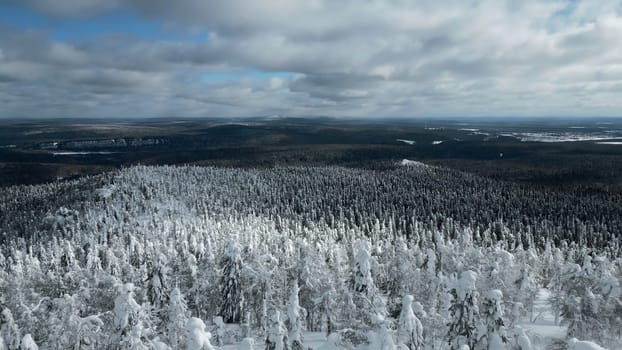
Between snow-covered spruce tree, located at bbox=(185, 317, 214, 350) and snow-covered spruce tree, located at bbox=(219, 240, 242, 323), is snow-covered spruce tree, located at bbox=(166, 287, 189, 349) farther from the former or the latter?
snow-covered spruce tree, located at bbox=(219, 240, 242, 323)

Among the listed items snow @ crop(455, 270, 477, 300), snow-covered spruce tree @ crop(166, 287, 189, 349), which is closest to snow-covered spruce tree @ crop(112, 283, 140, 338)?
snow-covered spruce tree @ crop(166, 287, 189, 349)

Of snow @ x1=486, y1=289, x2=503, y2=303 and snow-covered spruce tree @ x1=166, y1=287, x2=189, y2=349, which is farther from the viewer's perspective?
snow-covered spruce tree @ x1=166, y1=287, x2=189, y2=349

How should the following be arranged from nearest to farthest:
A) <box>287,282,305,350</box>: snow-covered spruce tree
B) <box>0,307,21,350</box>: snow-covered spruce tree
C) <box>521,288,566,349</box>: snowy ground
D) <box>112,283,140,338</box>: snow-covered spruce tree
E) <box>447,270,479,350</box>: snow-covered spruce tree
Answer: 1. <box>112,283,140,338</box>: snow-covered spruce tree
2. <box>0,307,21,350</box>: snow-covered spruce tree
3. <box>287,282,305,350</box>: snow-covered spruce tree
4. <box>447,270,479,350</box>: snow-covered spruce tree
5. <box>521,288,566,349</box>: snowy ground

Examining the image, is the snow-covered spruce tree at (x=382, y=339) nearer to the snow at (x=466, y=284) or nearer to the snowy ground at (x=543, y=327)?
the snow at (x=466, y=284)

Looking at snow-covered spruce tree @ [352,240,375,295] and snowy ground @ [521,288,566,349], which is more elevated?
snow-covered spruce tree @ [352,240,375,295]

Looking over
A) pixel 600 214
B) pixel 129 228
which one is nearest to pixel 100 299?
pixel 129 228

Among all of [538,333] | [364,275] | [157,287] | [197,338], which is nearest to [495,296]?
[364,275]

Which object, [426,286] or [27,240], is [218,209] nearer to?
[27,240]
